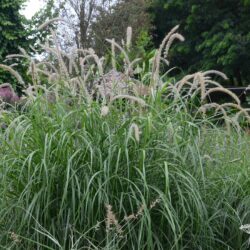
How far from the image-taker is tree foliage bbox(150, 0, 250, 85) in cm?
1758

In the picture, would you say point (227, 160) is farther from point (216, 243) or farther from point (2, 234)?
point (2, 234)

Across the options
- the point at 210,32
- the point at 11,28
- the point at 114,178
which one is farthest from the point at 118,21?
the point at 114,178

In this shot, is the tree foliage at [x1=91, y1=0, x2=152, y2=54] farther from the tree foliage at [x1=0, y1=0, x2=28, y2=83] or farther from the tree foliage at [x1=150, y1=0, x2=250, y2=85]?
the tree foliage at [x1=0, y1=0, x2=28, y2=83]

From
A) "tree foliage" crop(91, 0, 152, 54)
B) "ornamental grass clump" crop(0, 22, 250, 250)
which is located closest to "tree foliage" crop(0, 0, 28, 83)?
"tree foliage" crop(91, 0, 152, 54)

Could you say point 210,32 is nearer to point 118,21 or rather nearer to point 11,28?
point 118,21

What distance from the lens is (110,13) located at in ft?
61.3

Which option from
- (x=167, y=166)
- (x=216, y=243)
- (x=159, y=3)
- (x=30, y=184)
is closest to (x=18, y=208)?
(x=30, y=184)

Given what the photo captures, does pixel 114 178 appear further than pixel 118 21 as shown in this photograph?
No

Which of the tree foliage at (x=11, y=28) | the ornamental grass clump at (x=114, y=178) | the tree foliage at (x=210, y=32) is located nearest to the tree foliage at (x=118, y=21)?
the tree foliage at (x=210, y=32)

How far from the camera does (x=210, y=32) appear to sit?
1881 cm

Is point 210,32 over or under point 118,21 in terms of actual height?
under

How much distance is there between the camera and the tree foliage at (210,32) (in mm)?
17578

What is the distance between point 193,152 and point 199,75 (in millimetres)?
444

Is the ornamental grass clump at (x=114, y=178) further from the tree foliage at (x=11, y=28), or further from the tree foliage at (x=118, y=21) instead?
the tree foliage at (x=118, y=21)
